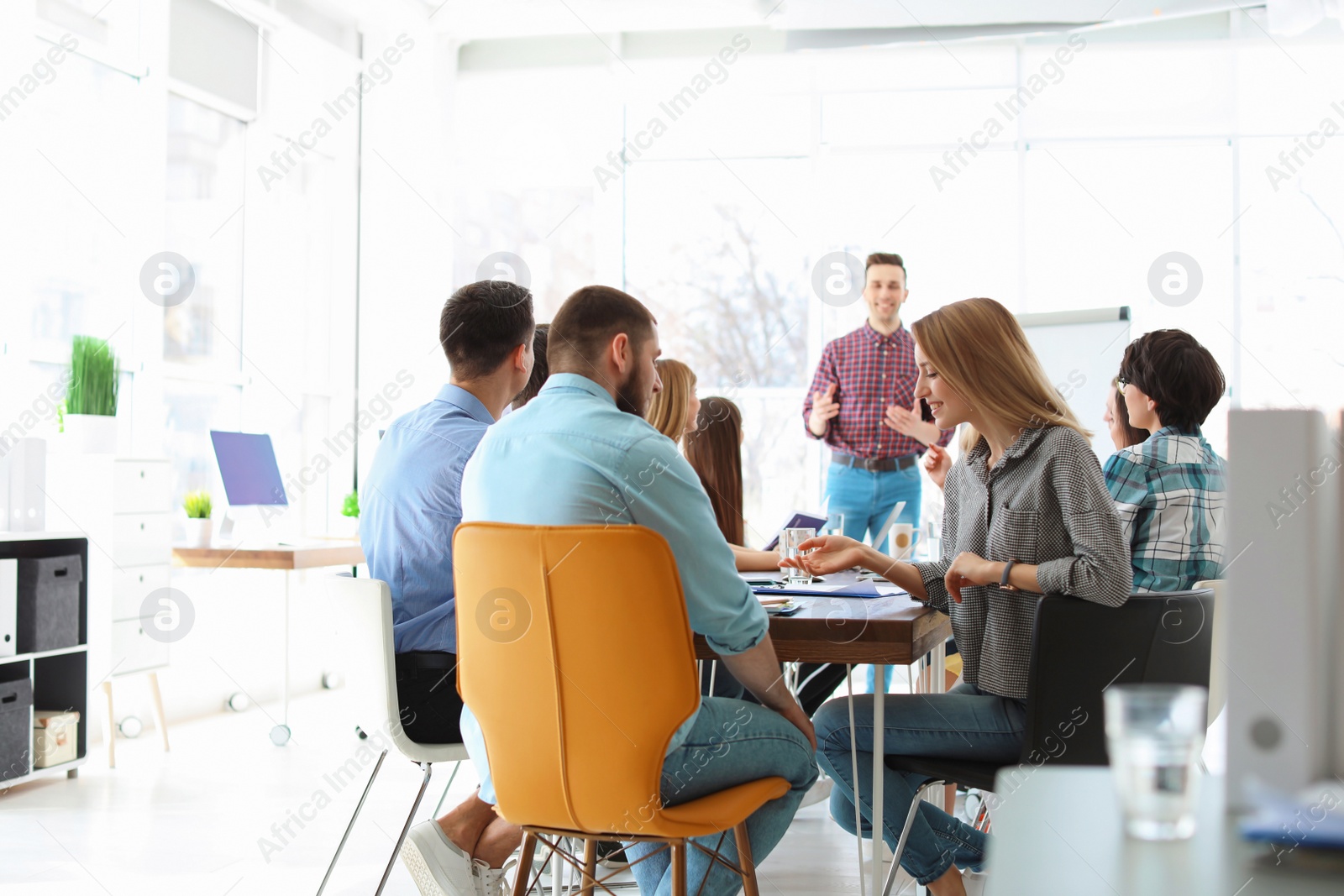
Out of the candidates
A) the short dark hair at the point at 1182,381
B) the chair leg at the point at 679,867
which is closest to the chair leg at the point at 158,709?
the chair leg at the point at 679,867

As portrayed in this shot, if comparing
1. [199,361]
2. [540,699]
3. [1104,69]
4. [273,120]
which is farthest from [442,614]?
[1104,69]

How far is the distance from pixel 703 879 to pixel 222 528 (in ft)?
11.8

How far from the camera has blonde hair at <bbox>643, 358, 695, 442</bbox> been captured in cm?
299

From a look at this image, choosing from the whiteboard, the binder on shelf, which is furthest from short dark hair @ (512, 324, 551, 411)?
the whiteboard

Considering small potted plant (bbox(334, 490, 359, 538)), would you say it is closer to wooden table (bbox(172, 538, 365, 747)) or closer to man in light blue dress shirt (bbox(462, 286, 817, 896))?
wooden table (bbox(172, 538, 365, 747))

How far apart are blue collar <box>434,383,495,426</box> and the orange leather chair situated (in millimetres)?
846

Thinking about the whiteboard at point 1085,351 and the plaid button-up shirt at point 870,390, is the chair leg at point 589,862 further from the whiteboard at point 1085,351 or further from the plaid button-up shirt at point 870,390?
the whiteboard at point 1085,351

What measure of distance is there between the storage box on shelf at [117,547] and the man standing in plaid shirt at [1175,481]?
338 centimetres

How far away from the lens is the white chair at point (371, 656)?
1962 mm

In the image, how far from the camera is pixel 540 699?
1.53m

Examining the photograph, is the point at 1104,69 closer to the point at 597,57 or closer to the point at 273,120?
the point at 597,57

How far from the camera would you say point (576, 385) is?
175 centimetres

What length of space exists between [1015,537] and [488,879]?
1.23m

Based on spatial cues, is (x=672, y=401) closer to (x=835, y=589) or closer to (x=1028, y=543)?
(x=835, y=589)
